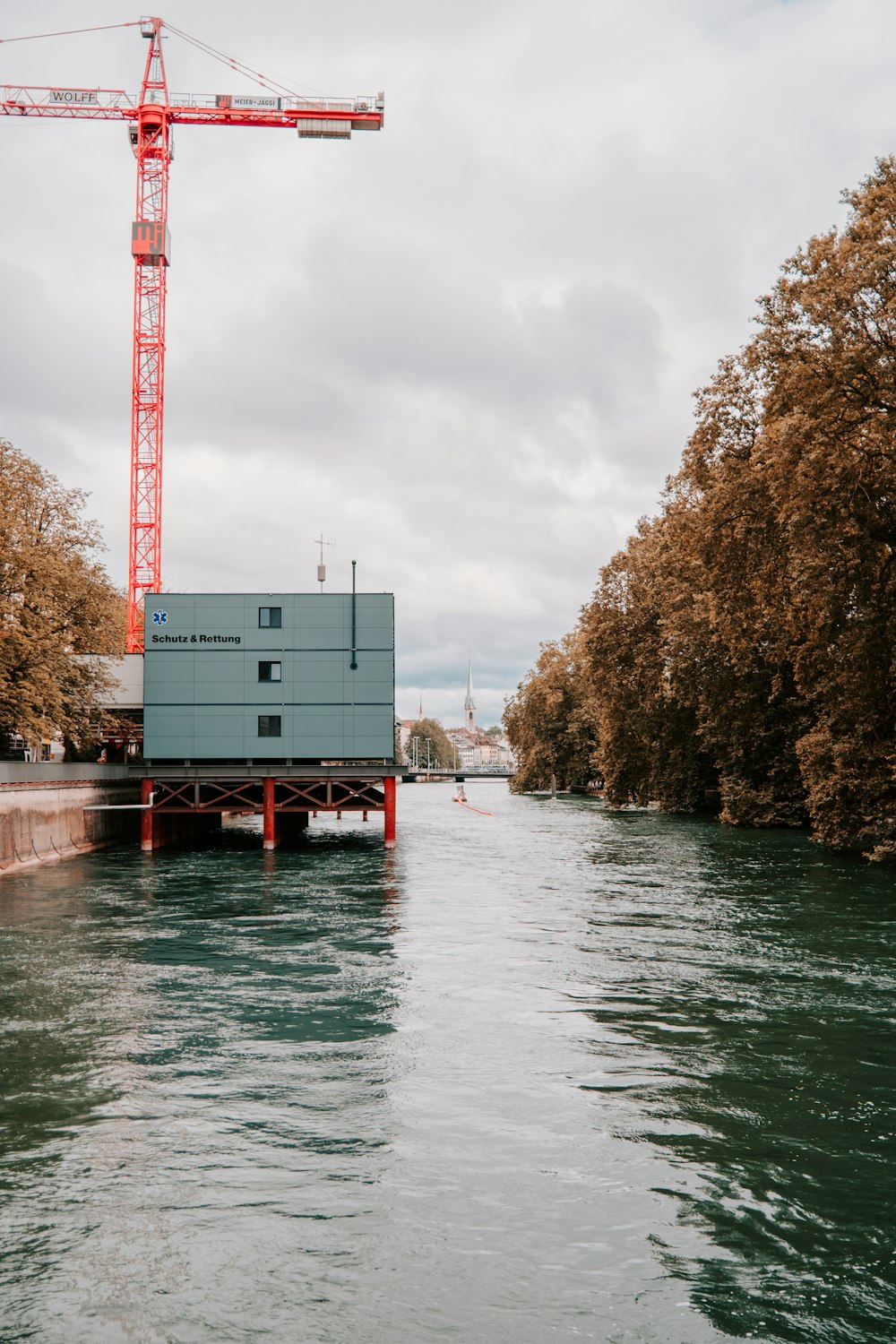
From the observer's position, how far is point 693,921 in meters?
24.5

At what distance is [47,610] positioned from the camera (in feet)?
148

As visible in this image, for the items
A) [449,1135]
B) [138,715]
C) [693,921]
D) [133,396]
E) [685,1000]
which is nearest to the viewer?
[449,1135]

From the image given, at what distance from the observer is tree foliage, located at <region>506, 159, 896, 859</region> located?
2866 cm

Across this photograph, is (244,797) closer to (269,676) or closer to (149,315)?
(269,676)

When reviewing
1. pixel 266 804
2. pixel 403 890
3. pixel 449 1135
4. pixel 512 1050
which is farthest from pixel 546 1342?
pixel 266 804

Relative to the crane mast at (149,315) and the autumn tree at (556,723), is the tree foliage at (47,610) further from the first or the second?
the autumn tree at (556,723)

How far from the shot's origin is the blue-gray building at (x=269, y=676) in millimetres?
43812

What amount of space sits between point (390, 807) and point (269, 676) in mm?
7279

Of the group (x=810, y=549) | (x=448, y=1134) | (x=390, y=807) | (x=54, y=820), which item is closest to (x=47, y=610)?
(x=54, y=820)

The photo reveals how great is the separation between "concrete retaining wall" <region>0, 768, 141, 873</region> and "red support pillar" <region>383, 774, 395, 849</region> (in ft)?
38.8

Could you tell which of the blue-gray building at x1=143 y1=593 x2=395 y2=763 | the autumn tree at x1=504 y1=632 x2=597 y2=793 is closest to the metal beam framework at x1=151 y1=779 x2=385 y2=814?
the blue-gray building at x1=143 y1=593 x2=395 y2=763

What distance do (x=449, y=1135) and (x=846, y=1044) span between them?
18.9ft

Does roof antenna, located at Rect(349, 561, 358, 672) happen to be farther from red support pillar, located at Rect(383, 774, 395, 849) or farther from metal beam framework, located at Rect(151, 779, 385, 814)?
metal beam framework, located at Rect(151, 779, 385, 814)

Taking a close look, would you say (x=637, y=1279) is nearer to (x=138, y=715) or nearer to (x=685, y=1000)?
(x=685, y=1000)
